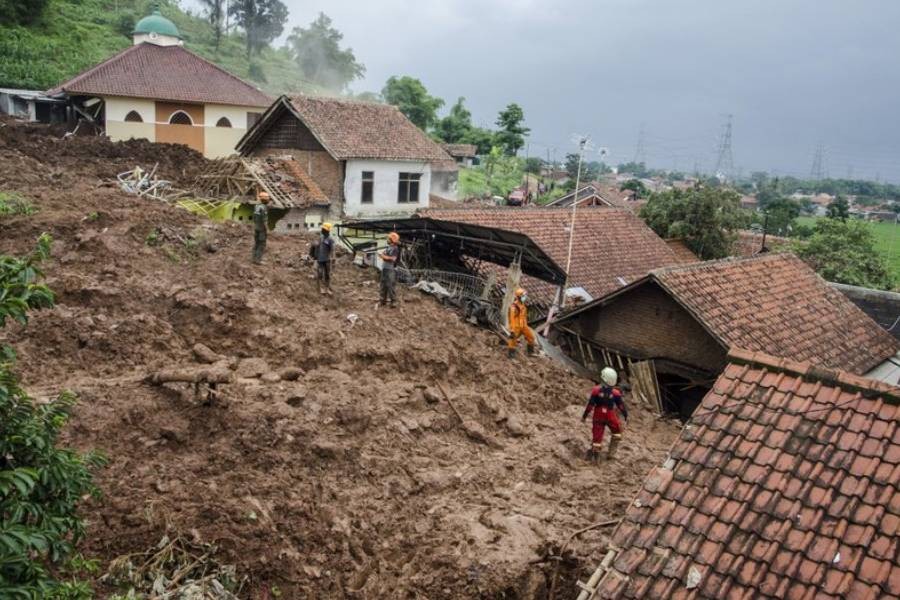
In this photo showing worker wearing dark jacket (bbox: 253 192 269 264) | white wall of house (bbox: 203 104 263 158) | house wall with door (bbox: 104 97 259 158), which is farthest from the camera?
white wall of house (bbox: 203 104 263 158)

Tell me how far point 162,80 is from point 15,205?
1975cm

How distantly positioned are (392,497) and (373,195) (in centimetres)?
2062

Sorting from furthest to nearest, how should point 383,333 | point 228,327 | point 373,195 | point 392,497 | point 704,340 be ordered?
point 373,195
point 704,340
point 383,333
point 228,327
point 392,497

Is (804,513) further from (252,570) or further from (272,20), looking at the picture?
(272,20)

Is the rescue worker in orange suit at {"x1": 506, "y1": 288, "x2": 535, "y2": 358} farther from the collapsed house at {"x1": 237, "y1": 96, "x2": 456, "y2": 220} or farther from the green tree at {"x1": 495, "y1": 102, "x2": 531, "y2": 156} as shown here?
the green tree at {"x1": 495, "y1": 102, "x2": 531, "y2": 156}

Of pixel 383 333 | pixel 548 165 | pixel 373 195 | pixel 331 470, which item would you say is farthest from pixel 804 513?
pixel 548 165

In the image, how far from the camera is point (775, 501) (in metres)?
5.46

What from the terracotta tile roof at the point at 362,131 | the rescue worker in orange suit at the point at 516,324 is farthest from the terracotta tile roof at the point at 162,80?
the rescue worker in orange suit at the point at 516,324

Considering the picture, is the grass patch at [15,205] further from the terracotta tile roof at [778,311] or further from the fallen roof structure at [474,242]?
the terracotta tile roof at [778,311]

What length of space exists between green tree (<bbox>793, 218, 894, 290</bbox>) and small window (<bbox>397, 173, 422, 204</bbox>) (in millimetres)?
17240

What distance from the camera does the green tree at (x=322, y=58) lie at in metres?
83.6

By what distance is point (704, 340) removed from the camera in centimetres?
1445

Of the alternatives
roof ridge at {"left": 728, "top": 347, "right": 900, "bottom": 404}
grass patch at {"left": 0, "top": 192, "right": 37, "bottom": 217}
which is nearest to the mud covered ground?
grass patch at {"left": 0, "top": 192, "right": 37, "bottom": 217}

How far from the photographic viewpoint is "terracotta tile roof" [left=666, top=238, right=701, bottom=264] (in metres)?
28.6
